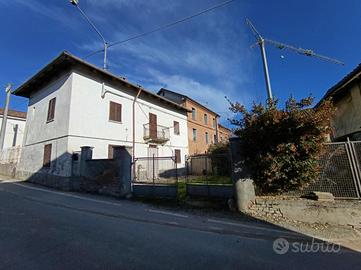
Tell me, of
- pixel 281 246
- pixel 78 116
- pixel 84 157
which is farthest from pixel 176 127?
pixel 281 246

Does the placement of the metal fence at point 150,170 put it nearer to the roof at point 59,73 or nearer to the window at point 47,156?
the window at point 47,156

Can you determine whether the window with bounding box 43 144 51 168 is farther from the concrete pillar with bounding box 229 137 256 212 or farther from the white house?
the concrete pillar with bounding box 229 137 256 212

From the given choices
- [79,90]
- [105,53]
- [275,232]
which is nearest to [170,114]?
[105,53]

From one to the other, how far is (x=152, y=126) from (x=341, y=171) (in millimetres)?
14921

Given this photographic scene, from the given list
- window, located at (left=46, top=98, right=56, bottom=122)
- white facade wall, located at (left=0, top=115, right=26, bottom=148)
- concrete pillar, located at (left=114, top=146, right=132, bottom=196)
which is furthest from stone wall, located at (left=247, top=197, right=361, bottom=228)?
white facade wall, located at (left=0, top=115, right=26, bottom=148)

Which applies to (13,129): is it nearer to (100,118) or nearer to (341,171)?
(100,118)

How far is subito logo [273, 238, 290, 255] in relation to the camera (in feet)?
13.3

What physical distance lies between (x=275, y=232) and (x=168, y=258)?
300 cm

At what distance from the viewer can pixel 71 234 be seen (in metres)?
4.65

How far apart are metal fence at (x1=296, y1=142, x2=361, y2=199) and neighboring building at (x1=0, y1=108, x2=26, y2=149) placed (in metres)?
29.9

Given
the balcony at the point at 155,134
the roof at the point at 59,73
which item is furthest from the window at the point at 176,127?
the roof at the point at 59,73

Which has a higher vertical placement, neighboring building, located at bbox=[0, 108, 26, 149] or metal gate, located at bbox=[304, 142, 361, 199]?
neighboring building, located at bbox=[0, 108, 26, 149]

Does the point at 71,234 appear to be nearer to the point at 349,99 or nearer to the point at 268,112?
the point at 268,112

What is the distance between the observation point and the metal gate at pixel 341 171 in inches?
242
